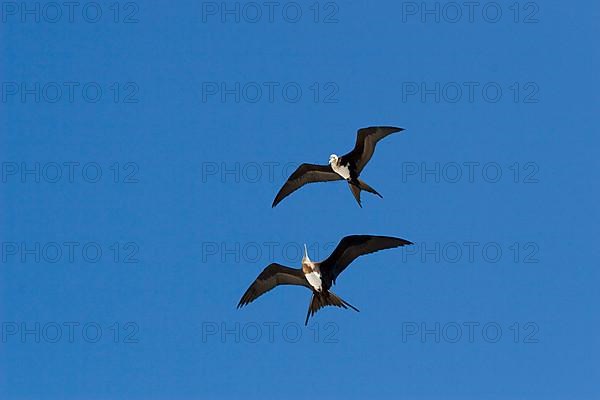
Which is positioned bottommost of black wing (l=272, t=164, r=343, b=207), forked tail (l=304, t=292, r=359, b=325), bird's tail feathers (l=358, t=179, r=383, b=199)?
forked tail (l=304, t=292, r=359, b=325)

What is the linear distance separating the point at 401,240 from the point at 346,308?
1.08m

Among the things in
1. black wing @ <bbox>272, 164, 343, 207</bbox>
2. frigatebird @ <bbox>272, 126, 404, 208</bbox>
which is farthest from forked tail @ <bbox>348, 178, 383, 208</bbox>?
black wing @ <bbox>272, 164, 343, 207</bbox>

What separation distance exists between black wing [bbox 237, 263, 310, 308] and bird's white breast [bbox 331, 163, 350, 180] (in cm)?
145

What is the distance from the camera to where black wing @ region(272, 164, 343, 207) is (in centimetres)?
1429

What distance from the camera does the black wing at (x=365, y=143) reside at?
13.2m

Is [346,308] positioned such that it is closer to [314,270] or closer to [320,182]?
[314,270]

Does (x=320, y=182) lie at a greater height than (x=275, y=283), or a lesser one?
greater

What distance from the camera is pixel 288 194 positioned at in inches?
573

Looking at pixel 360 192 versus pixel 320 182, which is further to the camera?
pixel 320 182

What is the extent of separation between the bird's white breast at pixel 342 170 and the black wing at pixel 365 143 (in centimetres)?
11

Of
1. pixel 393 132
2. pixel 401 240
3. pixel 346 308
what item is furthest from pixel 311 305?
pixel 393 132

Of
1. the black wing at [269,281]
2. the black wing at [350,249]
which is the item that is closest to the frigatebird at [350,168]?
the black wing at [350,249]

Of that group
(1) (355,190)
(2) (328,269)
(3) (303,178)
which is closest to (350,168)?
Result: (1) (355,190)

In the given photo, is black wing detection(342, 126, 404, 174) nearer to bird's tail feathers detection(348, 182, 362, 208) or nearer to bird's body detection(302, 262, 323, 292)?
bird's tail feathers detection(348, 182, 362, 208)
